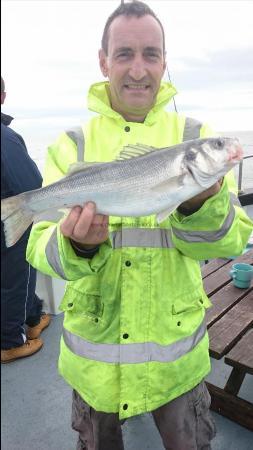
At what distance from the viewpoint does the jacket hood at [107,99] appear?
222 centimetres

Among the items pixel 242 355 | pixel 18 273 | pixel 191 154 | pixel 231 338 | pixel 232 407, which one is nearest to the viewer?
pixel 191 154

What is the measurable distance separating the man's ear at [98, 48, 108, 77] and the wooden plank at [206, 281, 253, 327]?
210cm

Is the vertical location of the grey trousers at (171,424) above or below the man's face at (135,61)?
below

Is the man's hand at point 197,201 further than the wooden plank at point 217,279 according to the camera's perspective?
No

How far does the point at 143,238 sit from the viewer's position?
2053 mm

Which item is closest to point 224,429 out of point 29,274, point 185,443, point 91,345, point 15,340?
point 185,443

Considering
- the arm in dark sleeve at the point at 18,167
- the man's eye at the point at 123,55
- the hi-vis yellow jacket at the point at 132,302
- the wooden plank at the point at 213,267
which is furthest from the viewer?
the wooden plank at the point at 213,267

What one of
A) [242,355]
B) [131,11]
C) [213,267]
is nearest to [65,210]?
[131,11]

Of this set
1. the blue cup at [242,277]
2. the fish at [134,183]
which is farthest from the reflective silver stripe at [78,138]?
the blue cup at [242,277]

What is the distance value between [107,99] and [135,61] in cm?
31

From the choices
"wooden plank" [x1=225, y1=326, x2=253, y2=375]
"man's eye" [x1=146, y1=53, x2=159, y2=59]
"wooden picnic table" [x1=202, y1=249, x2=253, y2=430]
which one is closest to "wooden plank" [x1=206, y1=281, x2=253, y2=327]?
"wooden picnic table" [x1=202, y1=249, x2=253, y2=430]

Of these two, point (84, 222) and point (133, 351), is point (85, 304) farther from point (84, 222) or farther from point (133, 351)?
point (84, 222)

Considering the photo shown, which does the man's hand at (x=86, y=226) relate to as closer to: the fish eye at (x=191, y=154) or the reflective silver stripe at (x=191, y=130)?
the fish eye at (x=191, y=154)

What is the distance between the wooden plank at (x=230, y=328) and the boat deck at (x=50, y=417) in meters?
0.91
